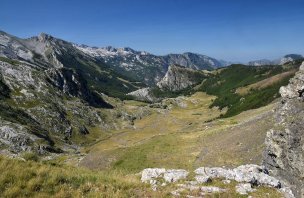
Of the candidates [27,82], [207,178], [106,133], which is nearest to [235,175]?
[207,178]

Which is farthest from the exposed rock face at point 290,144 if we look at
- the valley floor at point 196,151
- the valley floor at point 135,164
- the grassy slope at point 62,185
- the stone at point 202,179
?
the grassy slope at point 62,185

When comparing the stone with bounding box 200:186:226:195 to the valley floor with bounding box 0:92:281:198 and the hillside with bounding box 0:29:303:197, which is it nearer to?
the hillside with bounding box 0:29:303:197

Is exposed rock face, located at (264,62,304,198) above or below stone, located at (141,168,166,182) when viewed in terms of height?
below

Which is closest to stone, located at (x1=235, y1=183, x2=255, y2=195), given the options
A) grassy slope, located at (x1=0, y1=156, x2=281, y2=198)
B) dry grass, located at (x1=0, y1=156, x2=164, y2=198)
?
grassy slope, located at (x1=0, y1=156, x2=281, y2=198)

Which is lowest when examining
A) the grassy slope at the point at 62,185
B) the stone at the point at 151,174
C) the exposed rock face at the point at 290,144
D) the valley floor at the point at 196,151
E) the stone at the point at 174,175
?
the valley floor at the point at 196,151

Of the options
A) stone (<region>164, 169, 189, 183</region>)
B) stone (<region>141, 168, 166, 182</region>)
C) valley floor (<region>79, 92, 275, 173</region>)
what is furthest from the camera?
valley floor (<region>79, 92, 275, 173</region>)

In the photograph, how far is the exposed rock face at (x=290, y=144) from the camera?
1553 inches

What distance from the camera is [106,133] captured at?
183750 millimetres

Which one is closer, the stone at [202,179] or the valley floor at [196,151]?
the stone at [202,179]

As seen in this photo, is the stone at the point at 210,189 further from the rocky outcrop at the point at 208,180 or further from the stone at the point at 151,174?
the stone at the point at 151,174

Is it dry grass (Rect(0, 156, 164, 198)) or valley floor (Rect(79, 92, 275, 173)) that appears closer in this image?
dry grass (Rect(0, 156, 164, 198))

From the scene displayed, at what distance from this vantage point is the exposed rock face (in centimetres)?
3944

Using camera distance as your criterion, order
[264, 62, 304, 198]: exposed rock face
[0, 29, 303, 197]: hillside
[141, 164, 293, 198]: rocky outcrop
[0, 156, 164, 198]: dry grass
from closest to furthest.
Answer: [0, 156, 164, 198]: dry grass
[0, 29, 303, 197]: hillside
[141, 164, 293, 198]: rocky outcrop
[264, 62, 304, 198]: exposed rock face

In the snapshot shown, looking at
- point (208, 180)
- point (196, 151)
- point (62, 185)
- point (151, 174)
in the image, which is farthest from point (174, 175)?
point (196, 151)
